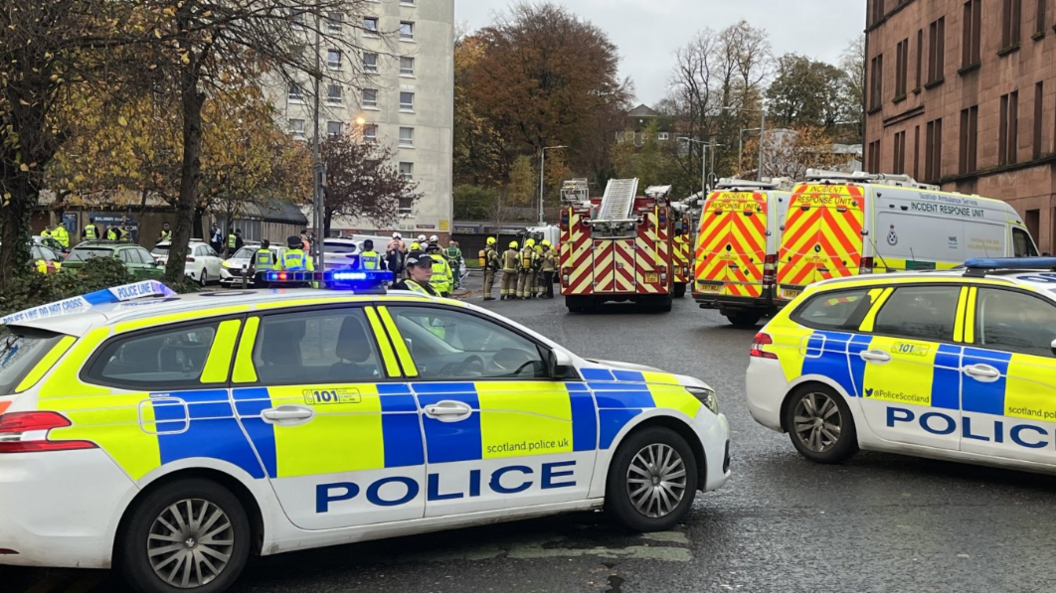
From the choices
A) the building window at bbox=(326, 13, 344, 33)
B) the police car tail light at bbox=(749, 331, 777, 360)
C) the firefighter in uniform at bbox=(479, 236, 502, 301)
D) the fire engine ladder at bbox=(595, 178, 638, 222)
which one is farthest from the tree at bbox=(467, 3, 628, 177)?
the police car tail light at bbox=(749, 331, 777, 360)

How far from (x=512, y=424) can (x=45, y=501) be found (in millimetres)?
2243

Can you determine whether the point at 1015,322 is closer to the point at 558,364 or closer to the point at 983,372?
the point at 983,372

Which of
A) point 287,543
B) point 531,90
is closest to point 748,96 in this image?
point 531,90

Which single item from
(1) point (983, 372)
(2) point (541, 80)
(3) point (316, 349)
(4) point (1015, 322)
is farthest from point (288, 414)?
(2) point (541, 80)

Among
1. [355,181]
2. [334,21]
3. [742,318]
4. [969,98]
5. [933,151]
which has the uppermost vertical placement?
[969,98]

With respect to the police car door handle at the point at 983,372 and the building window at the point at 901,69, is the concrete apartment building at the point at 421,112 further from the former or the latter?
the police car door handle at the point at 983,372

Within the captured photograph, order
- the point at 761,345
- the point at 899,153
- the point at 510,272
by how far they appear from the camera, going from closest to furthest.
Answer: the point at 761,345
the point at 510,272
the point at 899,153

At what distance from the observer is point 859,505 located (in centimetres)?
698

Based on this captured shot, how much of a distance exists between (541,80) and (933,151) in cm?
4681

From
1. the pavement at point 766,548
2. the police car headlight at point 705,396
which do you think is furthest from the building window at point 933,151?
the police car headlight at point 705,396

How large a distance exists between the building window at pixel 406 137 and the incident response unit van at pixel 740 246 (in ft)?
180

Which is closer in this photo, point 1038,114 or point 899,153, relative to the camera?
point 1038,114

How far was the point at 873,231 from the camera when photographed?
18453mm

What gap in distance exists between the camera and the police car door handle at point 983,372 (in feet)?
23.8
